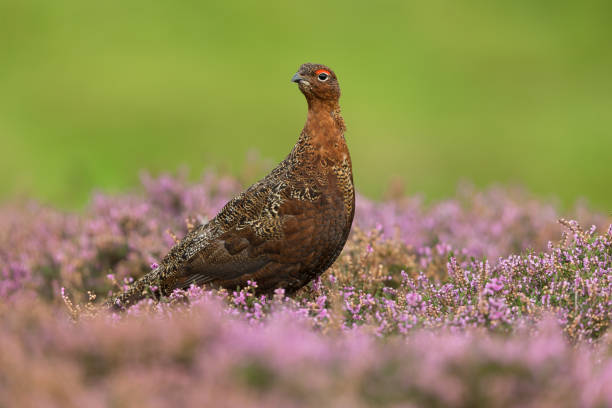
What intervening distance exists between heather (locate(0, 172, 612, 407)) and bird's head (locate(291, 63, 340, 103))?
1338mm

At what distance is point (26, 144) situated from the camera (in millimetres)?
14984

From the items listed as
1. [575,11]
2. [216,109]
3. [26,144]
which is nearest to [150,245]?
[26,144]

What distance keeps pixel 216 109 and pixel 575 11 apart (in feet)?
33.3

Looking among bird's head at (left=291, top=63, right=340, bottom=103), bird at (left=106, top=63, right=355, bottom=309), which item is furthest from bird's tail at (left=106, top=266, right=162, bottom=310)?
bird's head at (left=291, top=63, right=340, bottom=103)

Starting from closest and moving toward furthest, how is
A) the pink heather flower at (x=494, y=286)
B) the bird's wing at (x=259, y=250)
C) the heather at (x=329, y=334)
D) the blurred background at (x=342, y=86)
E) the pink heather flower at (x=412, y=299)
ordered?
the heather at (x=329, y=334), the pink heather flower at (x=494, y=286), the pink heather flower at (x=412, y=299), the bird's wing at (x=259, y=250), the blurred background at (x=342, y=86)

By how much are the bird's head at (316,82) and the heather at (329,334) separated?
52.7 inches

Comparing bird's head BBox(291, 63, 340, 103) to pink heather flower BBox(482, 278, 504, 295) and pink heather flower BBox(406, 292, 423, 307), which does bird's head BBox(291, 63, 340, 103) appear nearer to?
pink heather flower BBox(406, 292, 423, 307)

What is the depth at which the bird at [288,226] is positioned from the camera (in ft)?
14.9

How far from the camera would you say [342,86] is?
17.7 metres

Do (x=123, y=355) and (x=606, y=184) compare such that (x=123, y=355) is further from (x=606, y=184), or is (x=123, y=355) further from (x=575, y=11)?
(x=575, y=11)

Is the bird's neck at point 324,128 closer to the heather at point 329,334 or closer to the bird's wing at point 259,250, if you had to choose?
the bird's wing at point 259,250

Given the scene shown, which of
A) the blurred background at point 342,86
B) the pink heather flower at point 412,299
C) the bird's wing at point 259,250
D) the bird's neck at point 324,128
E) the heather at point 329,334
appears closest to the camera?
the heather at point 329,334

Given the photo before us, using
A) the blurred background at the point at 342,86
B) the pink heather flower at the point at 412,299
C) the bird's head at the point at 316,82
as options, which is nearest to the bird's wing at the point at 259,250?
the pink heather flower at the point at 412,299

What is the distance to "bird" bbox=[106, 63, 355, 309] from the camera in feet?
14.9
